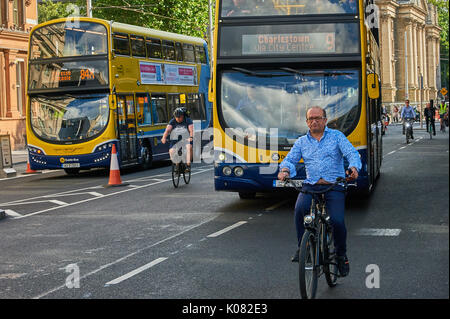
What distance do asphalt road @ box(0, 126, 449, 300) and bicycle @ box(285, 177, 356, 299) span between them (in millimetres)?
279

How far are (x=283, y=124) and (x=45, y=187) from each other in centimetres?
857

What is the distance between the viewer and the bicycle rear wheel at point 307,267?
22.0 ft

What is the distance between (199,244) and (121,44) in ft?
46.1

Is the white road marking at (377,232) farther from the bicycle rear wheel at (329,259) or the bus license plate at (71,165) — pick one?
the bus license plate at (71,165)

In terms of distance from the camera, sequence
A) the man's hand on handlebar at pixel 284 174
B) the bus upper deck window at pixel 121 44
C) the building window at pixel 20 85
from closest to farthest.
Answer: the man's hand on handlebar at pixel 284 174 → the bus upper deck window at pixel 121 44 → the building window at pixel 20 85

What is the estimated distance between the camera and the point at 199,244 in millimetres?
10336

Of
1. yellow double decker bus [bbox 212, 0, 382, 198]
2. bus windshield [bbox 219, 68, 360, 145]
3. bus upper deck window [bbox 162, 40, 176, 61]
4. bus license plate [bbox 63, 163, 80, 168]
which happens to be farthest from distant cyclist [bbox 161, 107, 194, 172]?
bus upper deck window [bbox 162, 40, 176, 61]

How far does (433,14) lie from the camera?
129m

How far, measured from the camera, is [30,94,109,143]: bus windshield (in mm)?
22641

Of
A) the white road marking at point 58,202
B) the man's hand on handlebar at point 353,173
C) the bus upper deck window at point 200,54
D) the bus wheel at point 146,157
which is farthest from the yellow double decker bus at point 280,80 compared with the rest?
the bus upper deck window at point 200,54

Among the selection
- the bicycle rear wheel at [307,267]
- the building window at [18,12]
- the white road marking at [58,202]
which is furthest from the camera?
the building window at [18,12]

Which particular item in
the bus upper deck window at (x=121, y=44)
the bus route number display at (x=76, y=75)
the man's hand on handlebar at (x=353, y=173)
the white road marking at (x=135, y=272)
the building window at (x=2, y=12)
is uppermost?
the building window at (x=2, y=12)

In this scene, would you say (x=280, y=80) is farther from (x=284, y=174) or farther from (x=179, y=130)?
(x=284, y=174)

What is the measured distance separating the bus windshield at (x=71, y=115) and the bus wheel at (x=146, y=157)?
8.21 feet
